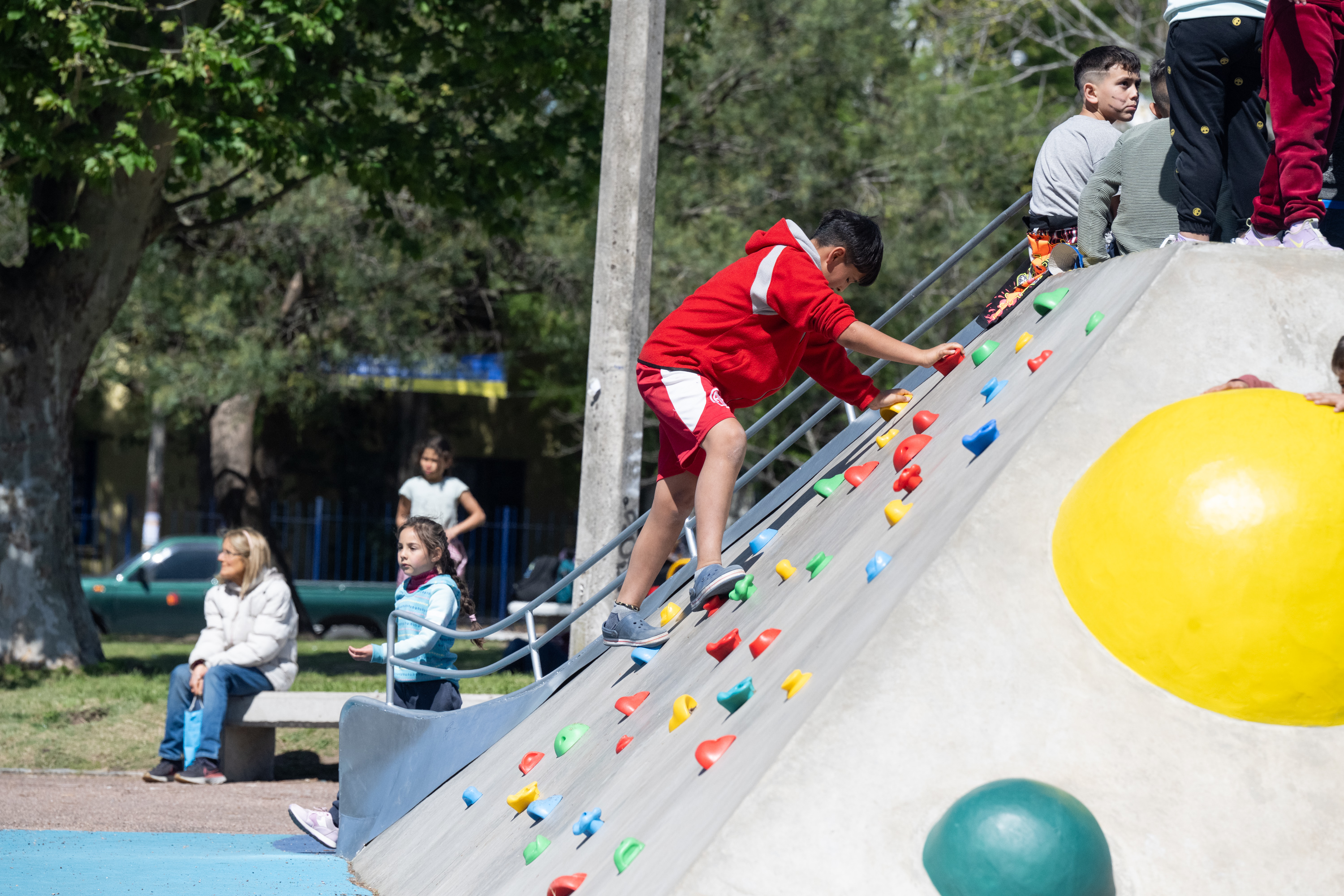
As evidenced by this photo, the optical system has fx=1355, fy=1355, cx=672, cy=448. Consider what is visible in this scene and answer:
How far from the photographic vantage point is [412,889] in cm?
490

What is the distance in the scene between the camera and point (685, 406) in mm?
4859

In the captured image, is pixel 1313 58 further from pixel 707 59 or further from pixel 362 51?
pixel 707 59

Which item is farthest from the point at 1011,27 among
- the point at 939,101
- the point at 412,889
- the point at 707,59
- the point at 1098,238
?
the point at 412,889

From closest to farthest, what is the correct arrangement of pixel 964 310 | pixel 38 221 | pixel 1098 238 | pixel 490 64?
pixel 1098 238 < pixel 38 221 < pixel 490 64 < pixel 964 310

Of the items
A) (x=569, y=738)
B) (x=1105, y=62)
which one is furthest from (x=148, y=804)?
(x=1105, y=62)

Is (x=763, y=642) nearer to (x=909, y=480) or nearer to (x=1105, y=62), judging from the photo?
(x=909, y=480)

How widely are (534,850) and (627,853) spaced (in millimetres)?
888

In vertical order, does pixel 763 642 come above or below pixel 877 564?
below

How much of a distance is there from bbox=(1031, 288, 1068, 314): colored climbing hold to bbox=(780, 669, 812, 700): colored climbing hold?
77.5 inches

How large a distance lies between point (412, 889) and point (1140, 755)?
2899 mm

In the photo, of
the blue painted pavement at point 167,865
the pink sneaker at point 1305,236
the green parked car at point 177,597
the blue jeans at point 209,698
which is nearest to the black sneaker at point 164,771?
the blue jeans at point 209,698

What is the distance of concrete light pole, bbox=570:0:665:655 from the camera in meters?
7.44

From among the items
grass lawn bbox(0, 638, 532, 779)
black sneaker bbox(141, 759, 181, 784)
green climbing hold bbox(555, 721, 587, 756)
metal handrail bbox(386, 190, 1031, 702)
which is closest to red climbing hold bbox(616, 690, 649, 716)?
green climbing hold bbox(555, 721, 587, 756)

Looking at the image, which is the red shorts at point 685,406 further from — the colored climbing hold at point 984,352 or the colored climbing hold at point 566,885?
the colored climbing hold at point 566,885
